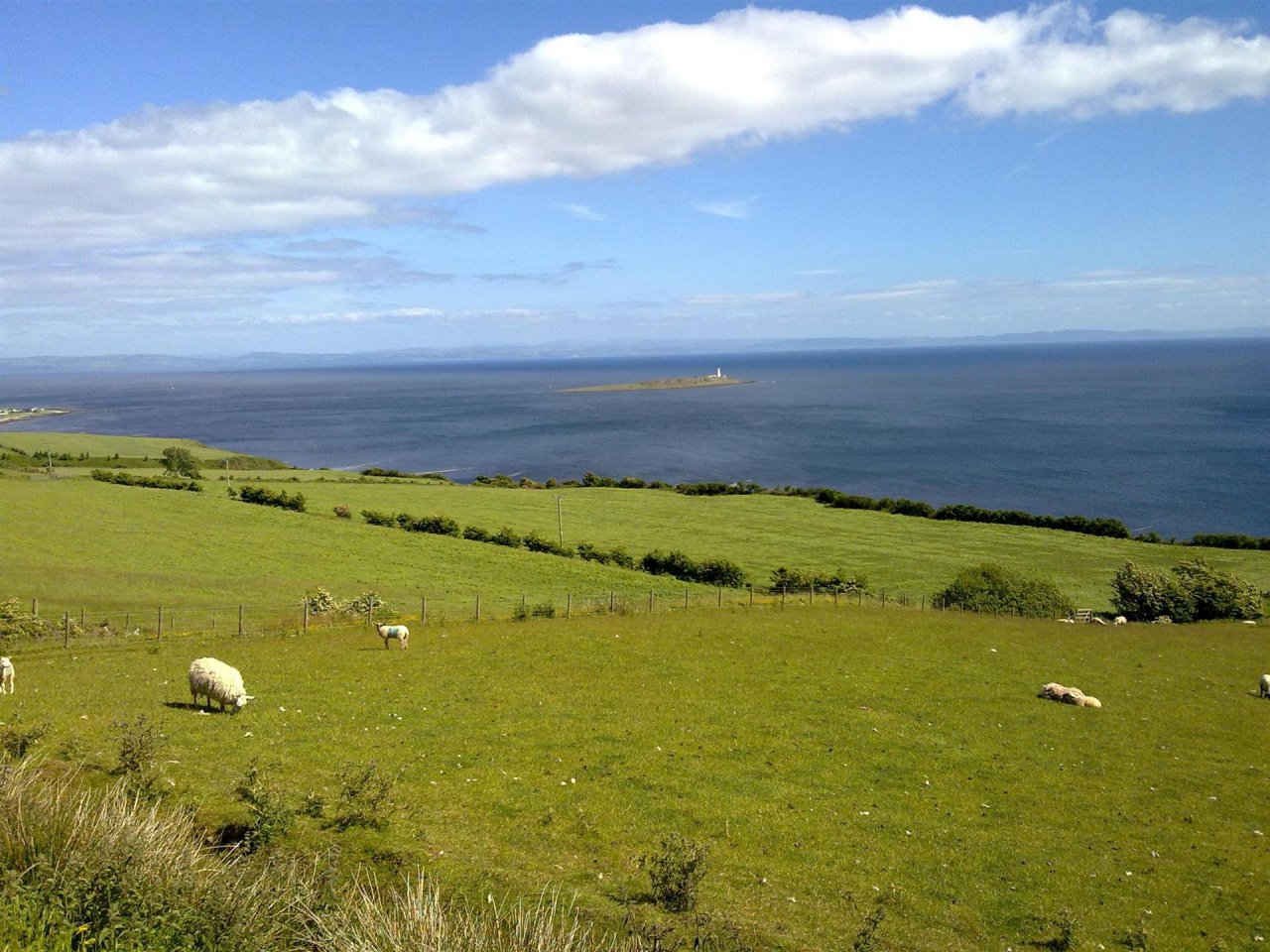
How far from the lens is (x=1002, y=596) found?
47.7 meters

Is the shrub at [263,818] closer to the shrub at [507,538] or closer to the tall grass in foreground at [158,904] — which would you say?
the tall grass in foreground at [158,904]

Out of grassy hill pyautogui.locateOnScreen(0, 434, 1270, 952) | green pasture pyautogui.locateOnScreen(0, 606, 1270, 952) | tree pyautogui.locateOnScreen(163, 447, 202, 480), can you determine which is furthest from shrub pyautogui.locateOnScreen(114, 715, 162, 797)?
tree pyautogui.locateOnScreen(163, 447, 202, 480)

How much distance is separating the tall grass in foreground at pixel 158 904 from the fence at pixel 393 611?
23.6 m

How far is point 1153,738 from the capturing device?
23.1 m

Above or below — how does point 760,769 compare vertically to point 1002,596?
above

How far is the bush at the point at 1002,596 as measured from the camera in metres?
47.1

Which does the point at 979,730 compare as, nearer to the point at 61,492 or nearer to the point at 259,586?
the point at 259,586

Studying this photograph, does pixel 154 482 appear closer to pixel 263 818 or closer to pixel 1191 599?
pixel 263 818

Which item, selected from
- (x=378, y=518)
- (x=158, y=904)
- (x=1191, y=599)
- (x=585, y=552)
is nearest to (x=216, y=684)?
(x=158, y=904)

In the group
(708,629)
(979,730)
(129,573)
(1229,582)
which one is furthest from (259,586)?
(1229,582)

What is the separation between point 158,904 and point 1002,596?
156 ft

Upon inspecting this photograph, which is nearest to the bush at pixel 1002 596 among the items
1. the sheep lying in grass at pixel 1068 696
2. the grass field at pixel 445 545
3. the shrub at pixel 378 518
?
the grass field at pixel 445 545

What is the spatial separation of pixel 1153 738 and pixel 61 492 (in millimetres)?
77145

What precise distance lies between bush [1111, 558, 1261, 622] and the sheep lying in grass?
24.2 m
